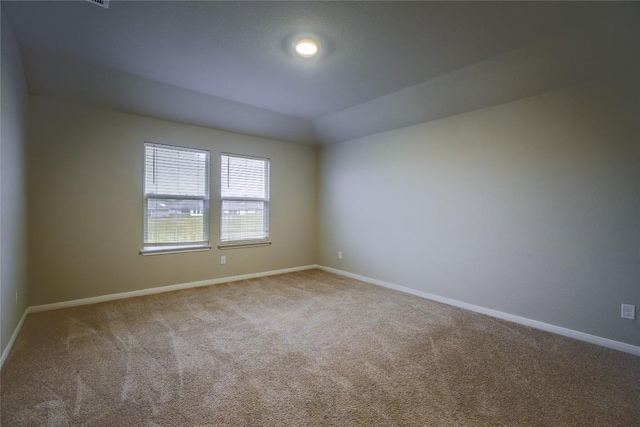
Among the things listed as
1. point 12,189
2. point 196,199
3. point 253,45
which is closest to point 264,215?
point 196,199

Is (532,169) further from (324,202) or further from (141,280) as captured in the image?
(141,280)

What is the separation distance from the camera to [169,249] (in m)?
4.13

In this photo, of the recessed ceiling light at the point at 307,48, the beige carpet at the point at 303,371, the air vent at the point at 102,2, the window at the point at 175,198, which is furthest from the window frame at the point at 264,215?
the air vent at the point at 102,2

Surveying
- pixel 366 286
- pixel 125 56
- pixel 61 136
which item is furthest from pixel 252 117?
pixel 366 286

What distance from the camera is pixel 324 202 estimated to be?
18.5 ft

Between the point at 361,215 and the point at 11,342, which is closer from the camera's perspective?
the point at 11,342

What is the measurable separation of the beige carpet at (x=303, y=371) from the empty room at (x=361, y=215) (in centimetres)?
2

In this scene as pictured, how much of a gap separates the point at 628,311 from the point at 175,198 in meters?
5.19

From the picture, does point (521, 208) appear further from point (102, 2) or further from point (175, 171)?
point (175, 171)

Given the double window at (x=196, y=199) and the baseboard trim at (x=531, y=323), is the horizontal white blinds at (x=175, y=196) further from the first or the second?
the baseboard trim at (x=531, y=323)

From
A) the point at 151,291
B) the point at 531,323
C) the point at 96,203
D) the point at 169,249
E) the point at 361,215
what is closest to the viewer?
the point at 531,323

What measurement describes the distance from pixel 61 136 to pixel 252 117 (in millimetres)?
2331

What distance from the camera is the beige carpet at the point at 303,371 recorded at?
171 centimetres

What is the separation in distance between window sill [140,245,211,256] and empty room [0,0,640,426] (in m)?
0.07
